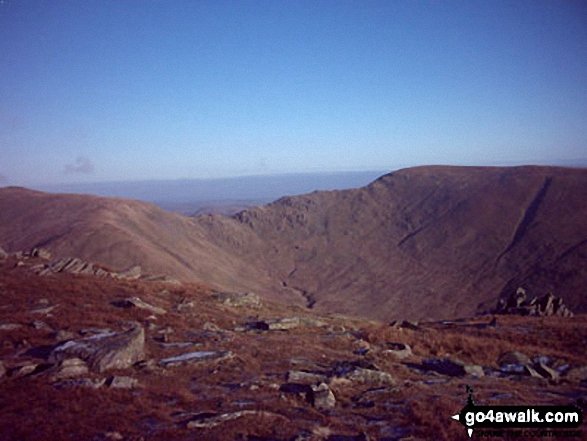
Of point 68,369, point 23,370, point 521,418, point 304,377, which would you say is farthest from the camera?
point 304,377

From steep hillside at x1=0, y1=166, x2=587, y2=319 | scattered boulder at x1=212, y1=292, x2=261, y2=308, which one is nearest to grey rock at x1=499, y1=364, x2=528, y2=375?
scattered boulder at x1=212, y1=292, x2=261, y2=308

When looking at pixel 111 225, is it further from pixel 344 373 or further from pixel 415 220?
pixel 415 220

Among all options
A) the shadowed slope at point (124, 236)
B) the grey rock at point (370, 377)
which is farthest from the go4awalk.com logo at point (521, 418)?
the shadowed slope at point (124, 236)

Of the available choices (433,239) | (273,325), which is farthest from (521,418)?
(433,239)

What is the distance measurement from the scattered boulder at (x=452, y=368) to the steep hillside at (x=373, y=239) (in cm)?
4286

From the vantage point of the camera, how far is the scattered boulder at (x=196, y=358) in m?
10.6

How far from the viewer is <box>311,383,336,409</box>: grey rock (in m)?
8.00

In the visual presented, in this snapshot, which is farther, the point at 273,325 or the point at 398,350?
the point at 273,325

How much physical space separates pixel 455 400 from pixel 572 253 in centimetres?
7027

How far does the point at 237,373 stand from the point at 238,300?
12.8m

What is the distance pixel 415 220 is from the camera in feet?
318

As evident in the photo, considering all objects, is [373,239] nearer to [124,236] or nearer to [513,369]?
[124,236]

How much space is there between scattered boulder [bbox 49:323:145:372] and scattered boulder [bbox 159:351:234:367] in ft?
2.80

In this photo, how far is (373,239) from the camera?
94.5m
